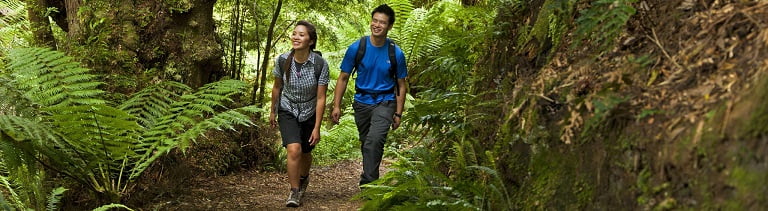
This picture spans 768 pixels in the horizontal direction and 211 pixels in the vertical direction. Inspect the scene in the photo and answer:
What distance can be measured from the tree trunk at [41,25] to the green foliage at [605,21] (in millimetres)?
4855

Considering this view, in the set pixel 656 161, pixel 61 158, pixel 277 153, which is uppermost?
pixel 656 161

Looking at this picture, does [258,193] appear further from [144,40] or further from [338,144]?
[338,144]

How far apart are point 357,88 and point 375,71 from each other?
0.23 m

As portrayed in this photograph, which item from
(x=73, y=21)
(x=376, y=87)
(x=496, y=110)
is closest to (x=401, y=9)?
(x=376, y=87)

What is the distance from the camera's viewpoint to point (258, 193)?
6.13 m

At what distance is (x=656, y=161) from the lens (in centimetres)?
205

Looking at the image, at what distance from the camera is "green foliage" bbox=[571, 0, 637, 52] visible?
2.57 m

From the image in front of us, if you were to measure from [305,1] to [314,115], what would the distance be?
9.05ft

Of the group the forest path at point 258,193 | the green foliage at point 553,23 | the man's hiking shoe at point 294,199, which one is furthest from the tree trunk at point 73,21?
the green foliage at point 553,23

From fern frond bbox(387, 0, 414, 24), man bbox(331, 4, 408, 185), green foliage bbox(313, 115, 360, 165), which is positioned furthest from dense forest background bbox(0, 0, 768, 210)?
fern frond bbox(387, 0, 414, 24)

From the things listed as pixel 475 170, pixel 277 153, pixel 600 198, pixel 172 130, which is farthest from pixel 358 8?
pixel 600 198

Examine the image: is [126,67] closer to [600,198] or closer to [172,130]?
[172,130]

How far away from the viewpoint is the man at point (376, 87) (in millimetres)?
5227

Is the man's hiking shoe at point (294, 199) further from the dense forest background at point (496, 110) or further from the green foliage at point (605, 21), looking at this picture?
the green foliage at point (605, 21)
